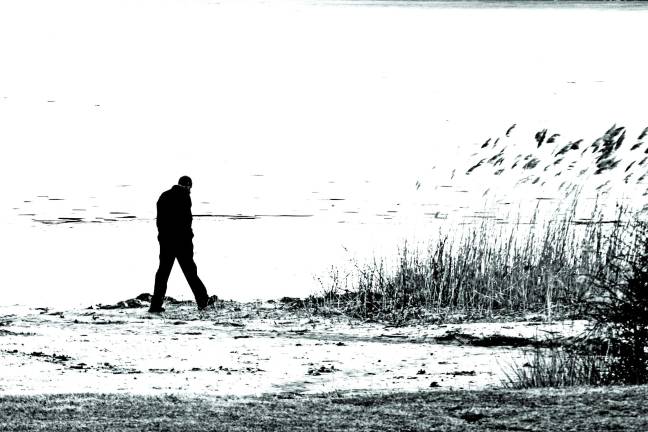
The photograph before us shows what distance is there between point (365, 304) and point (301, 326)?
43.0 inches

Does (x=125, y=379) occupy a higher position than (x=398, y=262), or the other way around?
(x=398, y=262)

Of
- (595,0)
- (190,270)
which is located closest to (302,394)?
(190,270)

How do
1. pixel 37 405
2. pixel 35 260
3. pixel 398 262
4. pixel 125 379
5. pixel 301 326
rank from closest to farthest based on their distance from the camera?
1. pixel 37 405
2. pixel 125 379
3. pixel 301 326
4. pixel 398 262
5. pixel 35 260

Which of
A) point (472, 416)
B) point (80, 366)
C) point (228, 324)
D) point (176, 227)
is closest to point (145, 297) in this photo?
point (176, 227)

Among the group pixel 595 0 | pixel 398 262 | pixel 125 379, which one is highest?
pixel 595 0

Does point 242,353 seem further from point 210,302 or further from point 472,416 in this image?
point 472,416

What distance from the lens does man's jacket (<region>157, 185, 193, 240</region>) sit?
Answer: 15938 millimetres

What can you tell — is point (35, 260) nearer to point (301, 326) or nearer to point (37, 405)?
point (301, 326)

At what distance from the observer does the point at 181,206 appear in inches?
627

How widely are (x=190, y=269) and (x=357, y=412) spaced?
8304 mm

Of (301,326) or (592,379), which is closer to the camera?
(592,379)

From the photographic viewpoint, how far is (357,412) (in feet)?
26.9

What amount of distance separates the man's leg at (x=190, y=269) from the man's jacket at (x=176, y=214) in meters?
0.15

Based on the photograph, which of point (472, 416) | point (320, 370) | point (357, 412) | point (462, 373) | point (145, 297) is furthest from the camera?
point (145, 297)
